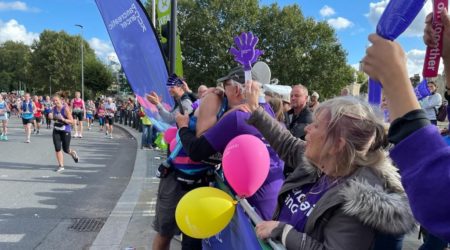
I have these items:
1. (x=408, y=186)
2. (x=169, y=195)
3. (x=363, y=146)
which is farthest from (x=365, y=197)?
(x=169, y=195)

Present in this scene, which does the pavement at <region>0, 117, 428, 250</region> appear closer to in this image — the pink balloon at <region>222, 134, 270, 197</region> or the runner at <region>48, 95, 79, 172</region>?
the runner at <region>48, 95, 79, 172</region>

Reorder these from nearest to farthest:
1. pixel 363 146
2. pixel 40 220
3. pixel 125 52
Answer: pixel 363 146 → pixel 125 52 → pixel 40 220

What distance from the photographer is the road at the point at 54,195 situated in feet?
15.5

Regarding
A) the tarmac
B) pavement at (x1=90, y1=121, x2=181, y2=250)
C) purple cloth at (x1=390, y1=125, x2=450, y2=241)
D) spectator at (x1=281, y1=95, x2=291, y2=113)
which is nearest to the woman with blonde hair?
purple cloth at (x1=390, y1=125, x2=450, y2=241)

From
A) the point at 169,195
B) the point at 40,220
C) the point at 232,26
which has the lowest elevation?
the point at 40,220

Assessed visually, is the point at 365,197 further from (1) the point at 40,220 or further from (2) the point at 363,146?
(1) the point at 40,220

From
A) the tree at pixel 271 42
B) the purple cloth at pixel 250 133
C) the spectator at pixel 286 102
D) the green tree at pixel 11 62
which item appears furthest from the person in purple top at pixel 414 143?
the green tree at pixel 11 62

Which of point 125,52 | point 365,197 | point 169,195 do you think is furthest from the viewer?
point 125,52

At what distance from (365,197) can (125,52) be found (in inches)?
151

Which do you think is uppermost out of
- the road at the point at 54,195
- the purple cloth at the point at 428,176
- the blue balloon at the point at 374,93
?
the blue balloon at the point at 374,93

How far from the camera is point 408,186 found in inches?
36.6

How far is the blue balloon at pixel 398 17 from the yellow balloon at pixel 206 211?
139cm

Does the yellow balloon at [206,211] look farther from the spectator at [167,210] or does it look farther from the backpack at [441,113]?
the backpack at [441,113]

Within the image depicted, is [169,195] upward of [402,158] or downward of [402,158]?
downward
